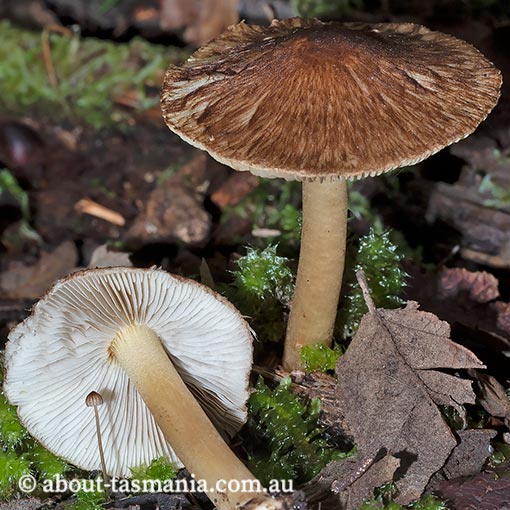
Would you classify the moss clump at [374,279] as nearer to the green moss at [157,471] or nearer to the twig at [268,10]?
the green moss at [157,471]

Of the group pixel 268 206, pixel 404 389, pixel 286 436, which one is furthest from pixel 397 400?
pixel 268 206

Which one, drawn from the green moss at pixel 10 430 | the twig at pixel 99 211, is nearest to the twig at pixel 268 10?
the twig at pixel 99 211

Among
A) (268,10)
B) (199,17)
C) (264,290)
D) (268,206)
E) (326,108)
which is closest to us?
(326,108)

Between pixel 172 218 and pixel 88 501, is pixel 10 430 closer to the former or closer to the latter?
pixel 88 501

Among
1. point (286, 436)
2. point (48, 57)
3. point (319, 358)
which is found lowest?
point (286, 436)

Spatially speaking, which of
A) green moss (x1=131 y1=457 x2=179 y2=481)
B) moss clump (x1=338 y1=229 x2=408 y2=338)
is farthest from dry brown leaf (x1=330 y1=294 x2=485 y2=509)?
green moss (x1=131 y1=457 x2=179 y2=481)
